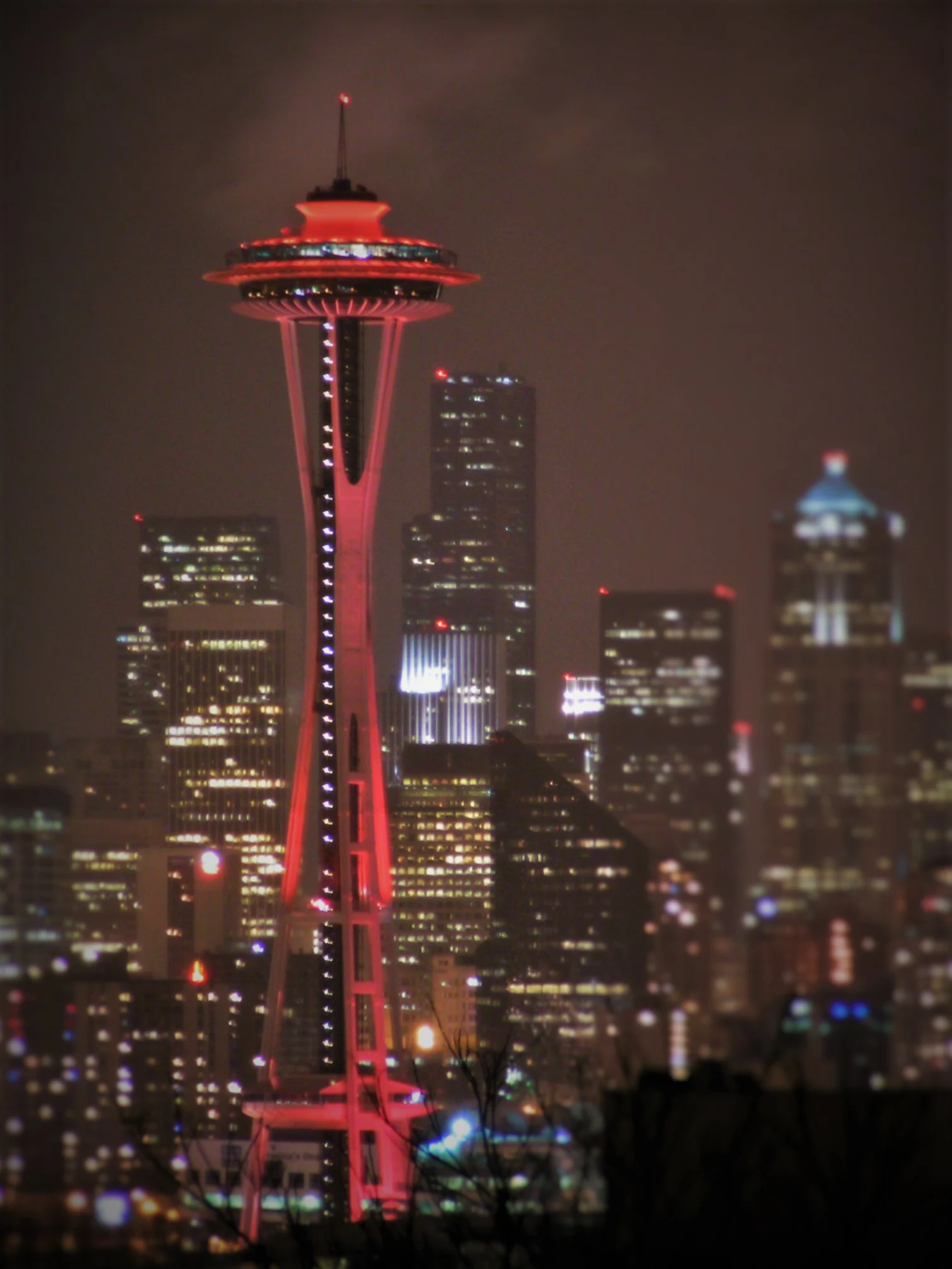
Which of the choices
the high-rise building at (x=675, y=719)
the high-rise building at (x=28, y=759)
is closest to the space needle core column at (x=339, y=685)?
the high-rise building at (x=28, y=759)

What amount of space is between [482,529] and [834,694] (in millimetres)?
7317

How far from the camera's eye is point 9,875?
2272 centimetres

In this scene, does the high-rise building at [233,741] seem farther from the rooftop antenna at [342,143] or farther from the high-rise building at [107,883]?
the rooftop antenna at [342,143]

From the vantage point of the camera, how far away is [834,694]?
613 inches

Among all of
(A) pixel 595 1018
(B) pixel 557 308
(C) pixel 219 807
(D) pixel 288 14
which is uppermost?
(D) pixel 288 14

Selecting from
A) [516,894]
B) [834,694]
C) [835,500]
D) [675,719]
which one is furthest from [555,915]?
[835,500]

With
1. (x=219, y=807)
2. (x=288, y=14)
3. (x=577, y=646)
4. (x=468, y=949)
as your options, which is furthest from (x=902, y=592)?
(x=219, y=807)

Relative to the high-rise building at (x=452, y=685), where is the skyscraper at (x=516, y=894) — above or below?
below

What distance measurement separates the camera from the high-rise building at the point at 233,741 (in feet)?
82.6

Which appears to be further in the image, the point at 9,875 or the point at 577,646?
the point at 9,875

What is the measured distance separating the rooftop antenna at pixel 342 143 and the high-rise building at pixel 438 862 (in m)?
5.76

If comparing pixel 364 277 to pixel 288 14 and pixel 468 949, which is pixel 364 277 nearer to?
pixel 288 14

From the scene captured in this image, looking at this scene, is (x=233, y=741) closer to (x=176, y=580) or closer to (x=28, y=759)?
(x=176, y=580)

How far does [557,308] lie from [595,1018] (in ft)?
17.8
